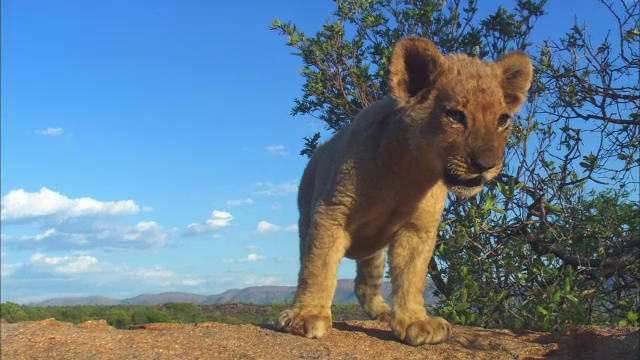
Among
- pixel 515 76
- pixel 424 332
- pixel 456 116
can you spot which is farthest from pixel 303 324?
pixel 515 76

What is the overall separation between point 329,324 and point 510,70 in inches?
111

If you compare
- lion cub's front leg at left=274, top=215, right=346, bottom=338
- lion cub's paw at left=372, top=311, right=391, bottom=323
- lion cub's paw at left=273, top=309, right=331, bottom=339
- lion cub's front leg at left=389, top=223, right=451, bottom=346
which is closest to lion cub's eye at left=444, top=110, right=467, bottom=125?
lion cub's front leg at left=389, top=223, right=451, bottom=346

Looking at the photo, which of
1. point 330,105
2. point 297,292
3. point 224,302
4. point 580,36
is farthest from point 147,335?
point 224,302

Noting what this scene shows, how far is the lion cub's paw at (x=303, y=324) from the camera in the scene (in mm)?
5793

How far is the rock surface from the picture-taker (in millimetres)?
4875

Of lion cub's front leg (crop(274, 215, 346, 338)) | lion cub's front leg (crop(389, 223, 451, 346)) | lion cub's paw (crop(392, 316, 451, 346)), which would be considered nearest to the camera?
lion cub's paw (crop(392, 316, 451, 346))

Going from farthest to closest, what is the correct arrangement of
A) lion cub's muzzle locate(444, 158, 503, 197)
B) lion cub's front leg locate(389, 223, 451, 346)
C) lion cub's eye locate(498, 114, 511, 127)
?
1. lion cub's front leg locate(389, 223, 451, 346)
2. lion cub's eye locate(498, 114, 511, 127)
3. lion cub's muzzle locate(444, 158, 503, 197)

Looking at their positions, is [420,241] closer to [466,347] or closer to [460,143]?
[466,347]

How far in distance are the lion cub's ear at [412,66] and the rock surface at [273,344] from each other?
2.17 meters

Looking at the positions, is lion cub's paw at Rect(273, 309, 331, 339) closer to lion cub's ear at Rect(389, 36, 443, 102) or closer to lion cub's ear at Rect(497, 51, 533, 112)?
lion cub's ear at Rect(389, 36, 443, 102)

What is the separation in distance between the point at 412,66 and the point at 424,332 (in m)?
2.36

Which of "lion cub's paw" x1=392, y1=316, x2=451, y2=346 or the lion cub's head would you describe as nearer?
the lion cub's head

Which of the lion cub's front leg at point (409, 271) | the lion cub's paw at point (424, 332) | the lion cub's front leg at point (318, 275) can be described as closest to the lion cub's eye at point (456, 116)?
the lion cub's front leg at point (409, 271)

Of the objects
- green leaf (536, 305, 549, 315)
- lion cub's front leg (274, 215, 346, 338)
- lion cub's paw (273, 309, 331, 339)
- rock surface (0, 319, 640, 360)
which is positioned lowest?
rock surface (0, 319, 640, 360)
